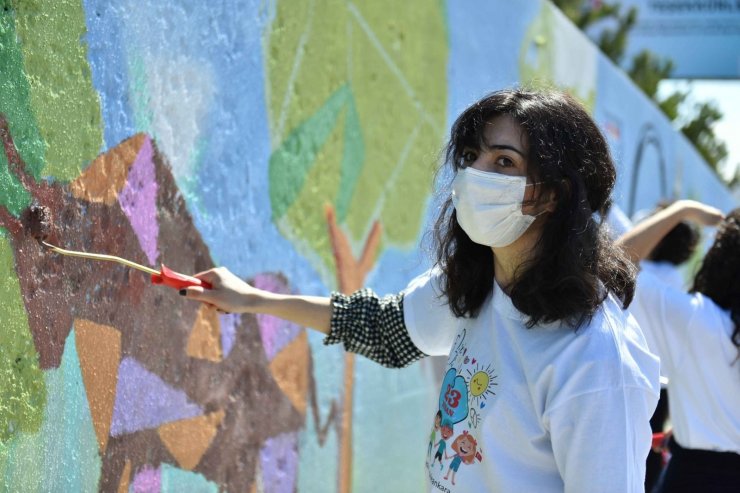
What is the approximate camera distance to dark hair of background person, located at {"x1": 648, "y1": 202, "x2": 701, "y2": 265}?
13.4 feet

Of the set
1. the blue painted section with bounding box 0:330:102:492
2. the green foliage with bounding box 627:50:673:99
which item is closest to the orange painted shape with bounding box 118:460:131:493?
the blue painted section with bounding box 0:330:102:492

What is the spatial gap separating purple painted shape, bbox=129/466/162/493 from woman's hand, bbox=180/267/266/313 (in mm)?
585

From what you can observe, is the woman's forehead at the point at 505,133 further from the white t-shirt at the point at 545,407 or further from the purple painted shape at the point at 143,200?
the purple painted shape at the point at 143,200

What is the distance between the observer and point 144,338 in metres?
2.57

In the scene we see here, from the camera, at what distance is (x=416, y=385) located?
4.40 meters

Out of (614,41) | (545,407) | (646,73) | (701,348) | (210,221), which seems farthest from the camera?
(646,73)

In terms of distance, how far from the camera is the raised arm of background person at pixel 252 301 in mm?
2240

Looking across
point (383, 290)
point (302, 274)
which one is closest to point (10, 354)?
point (302, 274)

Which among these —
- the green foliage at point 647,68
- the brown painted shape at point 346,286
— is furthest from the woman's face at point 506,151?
the green foliage at point 647,68

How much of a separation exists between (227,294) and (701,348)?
1.52 metres

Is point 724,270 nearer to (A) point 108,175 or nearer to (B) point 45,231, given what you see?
(A) point 108,175

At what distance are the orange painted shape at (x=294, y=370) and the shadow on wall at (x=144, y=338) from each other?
12mm

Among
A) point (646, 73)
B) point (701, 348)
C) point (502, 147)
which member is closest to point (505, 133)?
point (502, 147)

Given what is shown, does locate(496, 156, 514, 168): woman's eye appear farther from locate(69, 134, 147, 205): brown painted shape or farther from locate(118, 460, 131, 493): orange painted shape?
locate(118, 460, 131, 493): orange painted shape
